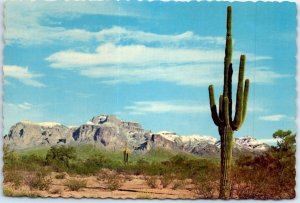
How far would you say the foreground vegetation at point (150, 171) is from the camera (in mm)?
22406

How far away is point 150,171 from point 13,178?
111 inches

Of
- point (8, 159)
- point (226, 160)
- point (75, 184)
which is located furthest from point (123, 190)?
point (8, 159)

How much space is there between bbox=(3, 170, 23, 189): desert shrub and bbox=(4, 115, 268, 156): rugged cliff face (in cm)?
54

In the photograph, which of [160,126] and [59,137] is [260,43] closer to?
[160,126]

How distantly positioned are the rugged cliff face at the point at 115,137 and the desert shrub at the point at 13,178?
1.76 feet

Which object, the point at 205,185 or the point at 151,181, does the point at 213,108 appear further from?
the point at 151,181

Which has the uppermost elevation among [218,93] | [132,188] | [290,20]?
[290,20]

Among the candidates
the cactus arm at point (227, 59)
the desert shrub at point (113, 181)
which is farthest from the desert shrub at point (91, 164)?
the cactus arm at point (227, 59)

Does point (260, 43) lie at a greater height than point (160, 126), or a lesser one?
greater

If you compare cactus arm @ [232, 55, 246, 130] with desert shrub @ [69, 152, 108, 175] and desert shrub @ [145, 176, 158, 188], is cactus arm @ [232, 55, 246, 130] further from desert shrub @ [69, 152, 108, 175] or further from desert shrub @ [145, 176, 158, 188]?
desert shrub @ [69, 152, 108, 175]

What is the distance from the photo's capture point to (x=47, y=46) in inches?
886

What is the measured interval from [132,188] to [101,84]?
2228 mm

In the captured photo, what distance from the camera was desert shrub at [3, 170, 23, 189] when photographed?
22.5 m

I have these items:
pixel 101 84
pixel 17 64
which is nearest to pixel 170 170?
pixel 101 84
